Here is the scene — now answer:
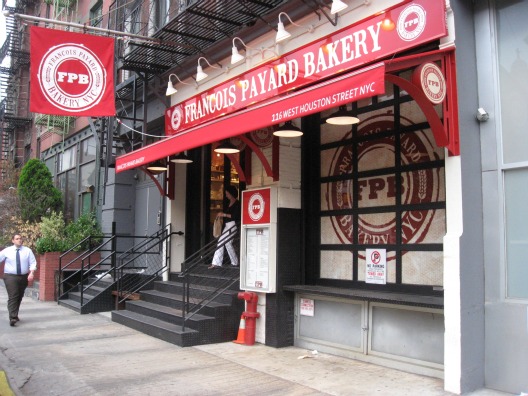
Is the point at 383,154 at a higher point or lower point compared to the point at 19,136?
lower

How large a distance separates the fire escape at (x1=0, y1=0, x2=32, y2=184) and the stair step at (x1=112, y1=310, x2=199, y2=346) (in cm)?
1793

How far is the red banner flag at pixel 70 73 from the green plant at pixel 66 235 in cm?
528

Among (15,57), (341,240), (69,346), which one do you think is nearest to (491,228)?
(341,240)

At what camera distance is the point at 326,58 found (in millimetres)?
7727

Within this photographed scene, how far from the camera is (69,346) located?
27.7 feet

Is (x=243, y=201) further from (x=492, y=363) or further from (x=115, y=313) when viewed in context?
(x=492, y=363)

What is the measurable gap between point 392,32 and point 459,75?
1133 mm

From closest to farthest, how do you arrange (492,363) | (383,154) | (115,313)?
1. (492,363)
2. (383,154)
3. (115,313)

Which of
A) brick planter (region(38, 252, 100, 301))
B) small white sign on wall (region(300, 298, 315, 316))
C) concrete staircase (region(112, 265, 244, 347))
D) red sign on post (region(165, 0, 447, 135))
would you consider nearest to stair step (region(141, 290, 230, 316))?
concrete staircase (region(112, 265, 244, 347))

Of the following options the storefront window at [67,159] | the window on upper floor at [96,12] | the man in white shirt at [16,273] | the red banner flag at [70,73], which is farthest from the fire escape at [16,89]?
the red banner flag at [70,73]

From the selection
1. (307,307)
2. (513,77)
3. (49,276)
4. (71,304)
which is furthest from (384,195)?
(49,276)

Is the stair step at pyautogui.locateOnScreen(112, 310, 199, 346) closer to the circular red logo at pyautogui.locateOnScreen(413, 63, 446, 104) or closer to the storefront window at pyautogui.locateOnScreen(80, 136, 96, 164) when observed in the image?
the circular red logo at pyautogui.locateOnScreen(413, 63, 446, 104)

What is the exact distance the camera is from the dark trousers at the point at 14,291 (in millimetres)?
10305

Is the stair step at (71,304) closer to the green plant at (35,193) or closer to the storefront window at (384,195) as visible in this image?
the storefront window at (384,195)
